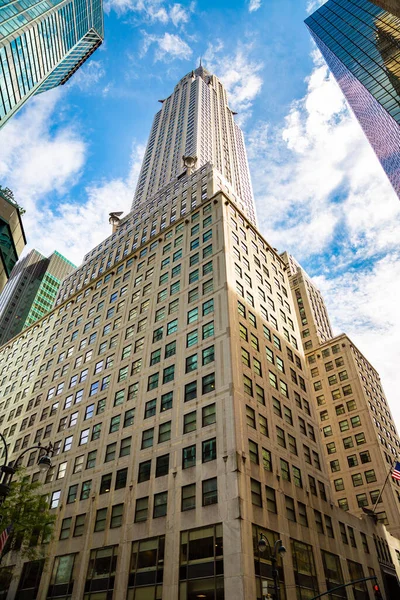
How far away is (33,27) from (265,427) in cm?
8445

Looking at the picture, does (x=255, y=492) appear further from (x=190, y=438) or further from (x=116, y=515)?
(x=116, y=515)

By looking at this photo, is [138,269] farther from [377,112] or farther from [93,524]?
[377,112]

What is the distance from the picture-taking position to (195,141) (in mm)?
115062

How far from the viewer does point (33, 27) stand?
3140 inches

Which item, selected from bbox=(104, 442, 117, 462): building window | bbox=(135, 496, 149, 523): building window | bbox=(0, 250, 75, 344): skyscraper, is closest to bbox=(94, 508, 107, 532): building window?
bbox=(135, 496, 149, 523): building window

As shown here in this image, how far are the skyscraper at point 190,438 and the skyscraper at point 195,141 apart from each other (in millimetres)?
41637

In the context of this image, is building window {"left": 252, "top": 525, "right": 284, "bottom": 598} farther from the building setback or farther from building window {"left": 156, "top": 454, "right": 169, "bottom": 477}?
the building setback

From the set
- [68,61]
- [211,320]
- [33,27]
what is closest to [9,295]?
[68,61]

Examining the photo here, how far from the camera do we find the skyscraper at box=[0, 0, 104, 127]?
7019 cm

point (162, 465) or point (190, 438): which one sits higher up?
point (190, 438)

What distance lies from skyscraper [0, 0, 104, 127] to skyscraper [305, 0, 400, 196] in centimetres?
6737

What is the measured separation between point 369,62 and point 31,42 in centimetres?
7882

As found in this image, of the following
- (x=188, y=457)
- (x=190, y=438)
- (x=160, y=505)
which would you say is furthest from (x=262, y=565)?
(x=190, y=438)

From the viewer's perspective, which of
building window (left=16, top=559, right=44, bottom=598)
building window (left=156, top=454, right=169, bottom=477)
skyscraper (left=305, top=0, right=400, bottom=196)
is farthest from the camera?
skyscraper (left=305, top=0, right=400, bottom=196)
